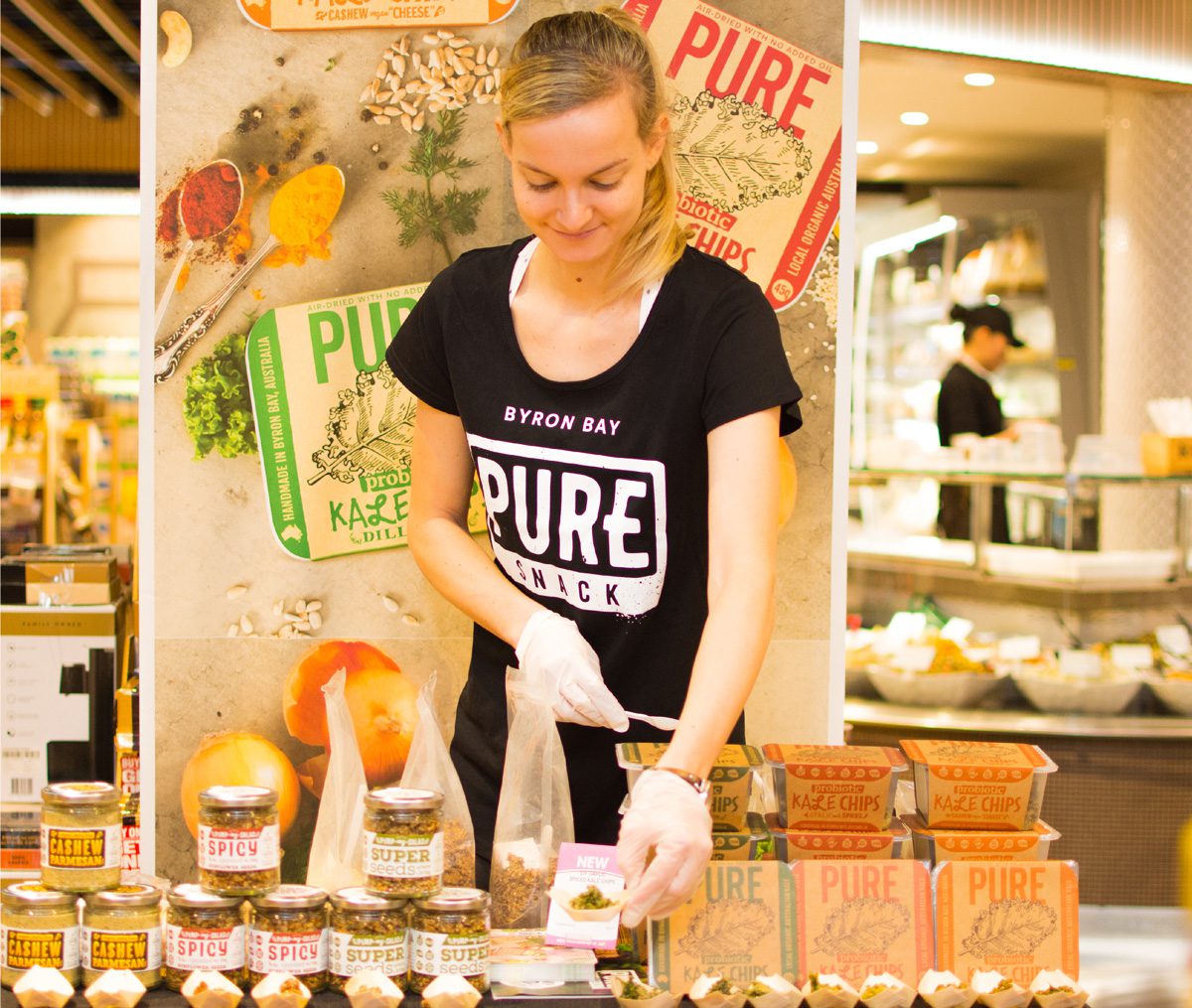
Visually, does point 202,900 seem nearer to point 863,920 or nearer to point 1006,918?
point 863,920

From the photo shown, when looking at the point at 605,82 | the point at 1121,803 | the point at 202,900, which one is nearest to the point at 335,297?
the point at 605,82

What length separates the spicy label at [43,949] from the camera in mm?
1477

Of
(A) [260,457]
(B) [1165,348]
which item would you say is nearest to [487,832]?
(A) [260,457]

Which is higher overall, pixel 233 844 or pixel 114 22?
pixel 114 22

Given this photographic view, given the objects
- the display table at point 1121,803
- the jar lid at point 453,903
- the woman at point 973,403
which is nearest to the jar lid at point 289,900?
the jar lid at point 453,903

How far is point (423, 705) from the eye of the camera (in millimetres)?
1755

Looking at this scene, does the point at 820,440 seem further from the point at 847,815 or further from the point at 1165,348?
the point at 1165,348

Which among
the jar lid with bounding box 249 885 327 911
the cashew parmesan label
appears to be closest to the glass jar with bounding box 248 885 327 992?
the jar lid with bounding box 249 885 327 911

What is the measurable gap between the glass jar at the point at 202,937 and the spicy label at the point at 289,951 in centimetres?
3

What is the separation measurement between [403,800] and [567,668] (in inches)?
14.4

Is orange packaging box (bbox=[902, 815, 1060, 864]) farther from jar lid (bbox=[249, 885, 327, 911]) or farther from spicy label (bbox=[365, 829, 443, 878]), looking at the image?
jar lid (bbox=[249, 885, 327, 911])

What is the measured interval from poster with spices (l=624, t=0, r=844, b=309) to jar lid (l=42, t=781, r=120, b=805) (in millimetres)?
Answer: 1376

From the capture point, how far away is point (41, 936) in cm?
148

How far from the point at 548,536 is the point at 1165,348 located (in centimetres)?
540
